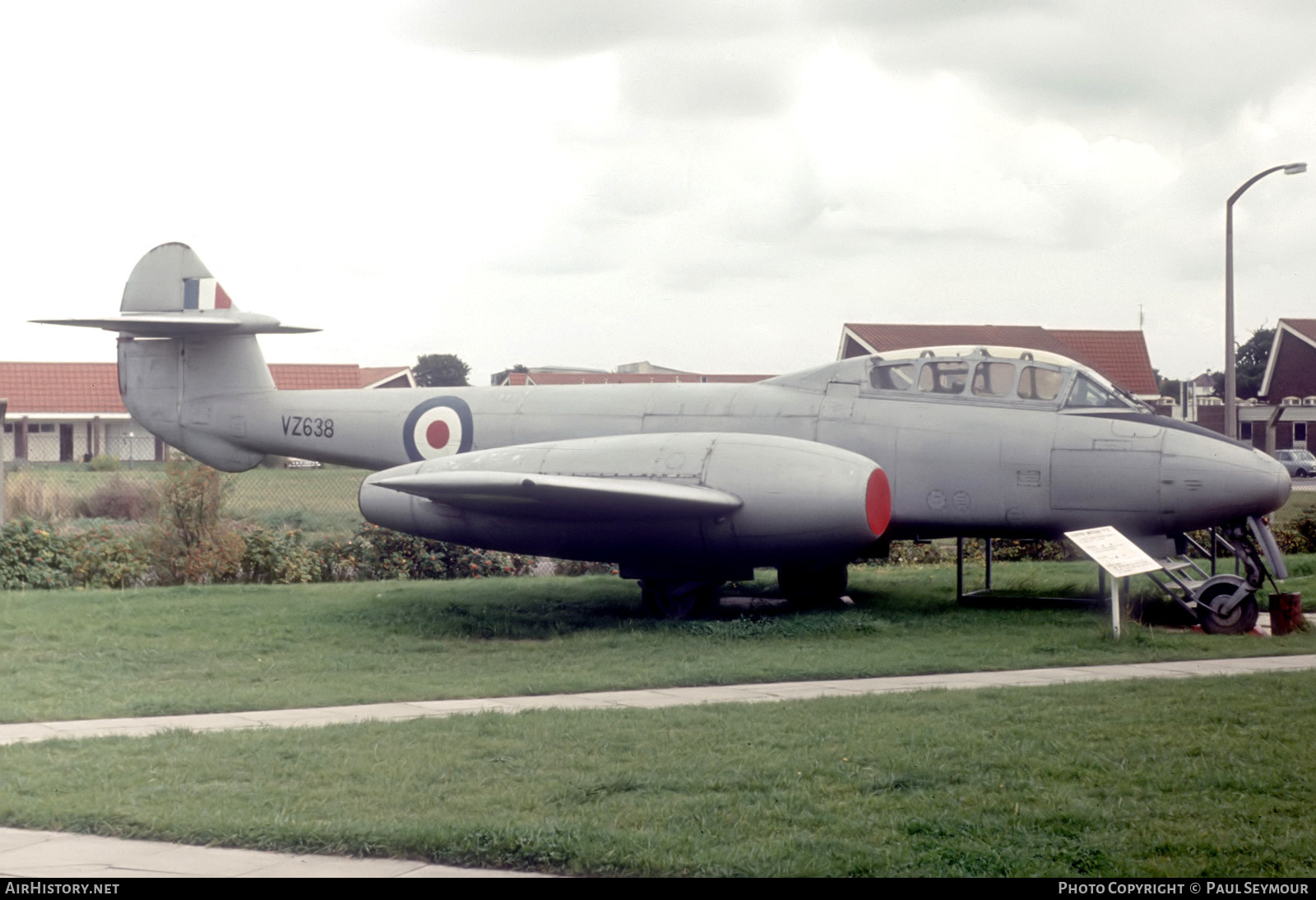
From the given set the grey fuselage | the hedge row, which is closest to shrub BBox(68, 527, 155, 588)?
the hedge row

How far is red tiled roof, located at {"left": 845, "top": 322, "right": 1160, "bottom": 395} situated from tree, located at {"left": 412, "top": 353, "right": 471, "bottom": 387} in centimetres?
5324

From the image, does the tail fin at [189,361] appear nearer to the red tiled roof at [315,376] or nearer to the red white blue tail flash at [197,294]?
the red white blue tail flash at [197,294]

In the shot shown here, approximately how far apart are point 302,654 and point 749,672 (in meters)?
4.10

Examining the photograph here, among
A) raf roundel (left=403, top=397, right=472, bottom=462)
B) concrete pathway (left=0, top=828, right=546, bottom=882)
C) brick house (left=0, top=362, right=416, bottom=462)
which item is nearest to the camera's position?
concrete pathway (left=0, top=828, right=546, bottom=882)

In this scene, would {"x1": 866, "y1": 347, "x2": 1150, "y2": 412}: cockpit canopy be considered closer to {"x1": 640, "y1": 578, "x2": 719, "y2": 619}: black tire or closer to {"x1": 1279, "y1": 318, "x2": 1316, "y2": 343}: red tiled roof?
{"x1": 640, "y1": 578, "x2": 719, "y2": 619}: black tire

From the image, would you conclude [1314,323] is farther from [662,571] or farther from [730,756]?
[730,756]

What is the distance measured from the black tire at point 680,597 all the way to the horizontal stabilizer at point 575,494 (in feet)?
4.54

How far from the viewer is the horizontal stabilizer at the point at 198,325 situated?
52.3 feet

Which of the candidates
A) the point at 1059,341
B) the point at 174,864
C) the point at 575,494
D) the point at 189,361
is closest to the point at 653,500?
the point at 575,494

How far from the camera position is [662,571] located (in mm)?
13484

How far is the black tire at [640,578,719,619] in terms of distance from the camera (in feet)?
45.2

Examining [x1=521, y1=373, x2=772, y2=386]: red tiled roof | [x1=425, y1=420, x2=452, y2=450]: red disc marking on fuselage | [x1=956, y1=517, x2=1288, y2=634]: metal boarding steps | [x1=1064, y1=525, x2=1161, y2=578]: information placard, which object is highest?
[x1=521, y1=373, x2=772, y2=386]: red tiled roof

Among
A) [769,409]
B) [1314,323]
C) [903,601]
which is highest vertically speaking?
[1314,323]
